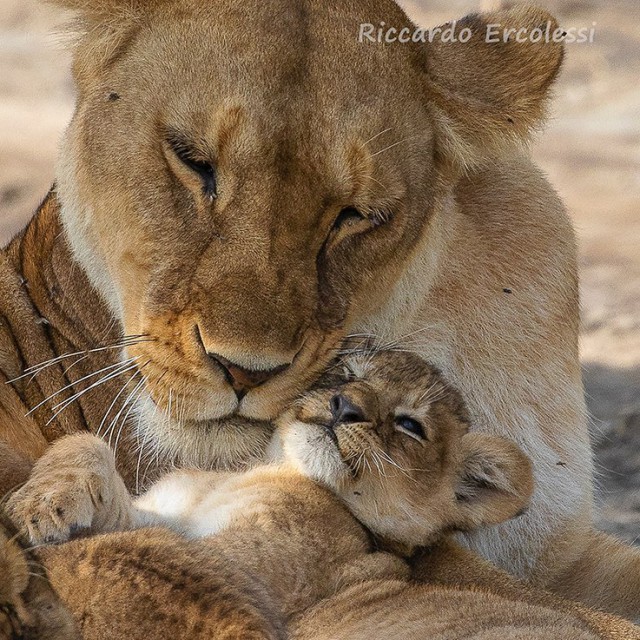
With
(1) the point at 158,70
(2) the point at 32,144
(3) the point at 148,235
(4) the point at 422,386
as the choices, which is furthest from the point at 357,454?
(2) the point at 32,144

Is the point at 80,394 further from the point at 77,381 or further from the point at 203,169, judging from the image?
the point at 203,169

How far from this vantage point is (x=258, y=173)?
3.57 m

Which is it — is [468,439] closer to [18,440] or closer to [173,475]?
[173,475]

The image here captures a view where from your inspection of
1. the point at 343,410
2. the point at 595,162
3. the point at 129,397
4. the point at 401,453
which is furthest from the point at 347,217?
the point at 595,162

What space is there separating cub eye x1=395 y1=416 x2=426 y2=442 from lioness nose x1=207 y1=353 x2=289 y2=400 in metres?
0.45

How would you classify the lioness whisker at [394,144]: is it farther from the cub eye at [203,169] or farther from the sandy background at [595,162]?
the sandy background at [595,162]

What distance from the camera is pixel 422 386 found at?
3.88 metres

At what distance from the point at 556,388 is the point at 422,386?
63 cm

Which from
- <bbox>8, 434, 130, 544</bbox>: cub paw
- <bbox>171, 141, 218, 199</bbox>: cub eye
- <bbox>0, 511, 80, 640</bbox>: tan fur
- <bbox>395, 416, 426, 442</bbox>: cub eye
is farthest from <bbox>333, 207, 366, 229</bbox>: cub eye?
<bbox>0, 511, 80, 640</bbox>: tan fur

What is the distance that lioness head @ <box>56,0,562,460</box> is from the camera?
11.6 feet

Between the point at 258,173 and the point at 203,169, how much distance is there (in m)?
0.17

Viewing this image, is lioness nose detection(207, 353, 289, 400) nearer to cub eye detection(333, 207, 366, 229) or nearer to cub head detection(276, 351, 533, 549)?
cub head detection(276, 351, 533, 549)

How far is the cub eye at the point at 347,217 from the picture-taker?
146 inches

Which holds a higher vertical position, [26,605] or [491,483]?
[26,605]
